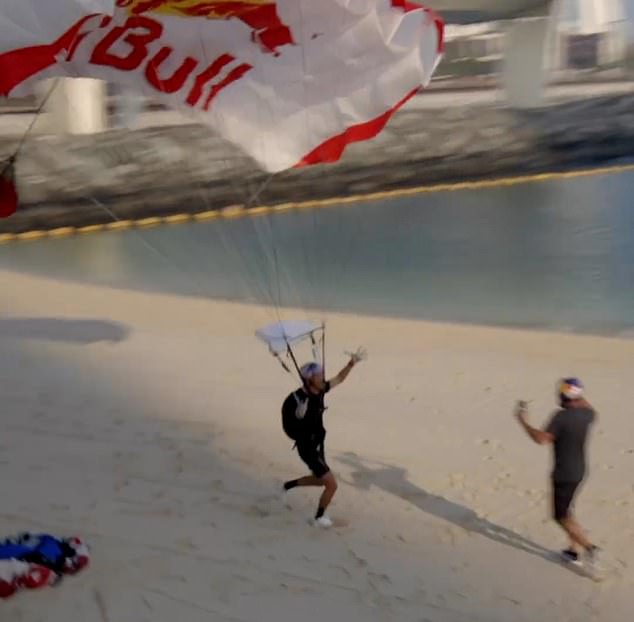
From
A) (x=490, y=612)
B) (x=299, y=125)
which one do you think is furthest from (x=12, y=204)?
(x=490, y=612)

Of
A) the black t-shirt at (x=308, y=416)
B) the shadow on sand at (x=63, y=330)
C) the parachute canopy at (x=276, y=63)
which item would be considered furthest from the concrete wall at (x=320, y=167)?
the black t-shirt at (x=308, y=416)

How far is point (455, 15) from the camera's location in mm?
26797

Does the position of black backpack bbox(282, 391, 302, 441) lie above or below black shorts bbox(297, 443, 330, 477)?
above

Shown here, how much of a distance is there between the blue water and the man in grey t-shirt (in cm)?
699

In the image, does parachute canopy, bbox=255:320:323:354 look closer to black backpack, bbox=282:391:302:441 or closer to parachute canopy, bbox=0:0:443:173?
black backpack, bbox=282:391:302:441

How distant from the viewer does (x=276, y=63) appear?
6.69 m

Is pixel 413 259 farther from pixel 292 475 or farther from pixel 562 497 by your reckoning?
pixel 562 497

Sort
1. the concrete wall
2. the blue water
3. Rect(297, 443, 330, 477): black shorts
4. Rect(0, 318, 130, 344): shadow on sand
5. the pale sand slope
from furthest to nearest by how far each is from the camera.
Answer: the concrete wall < the blue water < Rect(0, 318, 130, 344): shadow on sand < Rect(297, 443, 330, 477): black shorts < the pale sand slope

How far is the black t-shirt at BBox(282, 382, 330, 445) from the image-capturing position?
690 centimetres

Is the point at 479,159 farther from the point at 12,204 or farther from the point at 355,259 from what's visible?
the point at 12,204

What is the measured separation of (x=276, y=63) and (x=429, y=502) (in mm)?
3096

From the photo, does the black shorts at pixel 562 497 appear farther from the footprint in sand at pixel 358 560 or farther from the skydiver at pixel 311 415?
the skydiver at pixel 311 415

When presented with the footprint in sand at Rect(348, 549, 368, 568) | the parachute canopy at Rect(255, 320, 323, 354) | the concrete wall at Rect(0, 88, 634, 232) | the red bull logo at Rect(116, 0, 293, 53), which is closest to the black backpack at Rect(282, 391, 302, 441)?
the parachute canopy at Rect(255, 320, 323, 354)

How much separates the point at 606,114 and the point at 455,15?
905 cm
